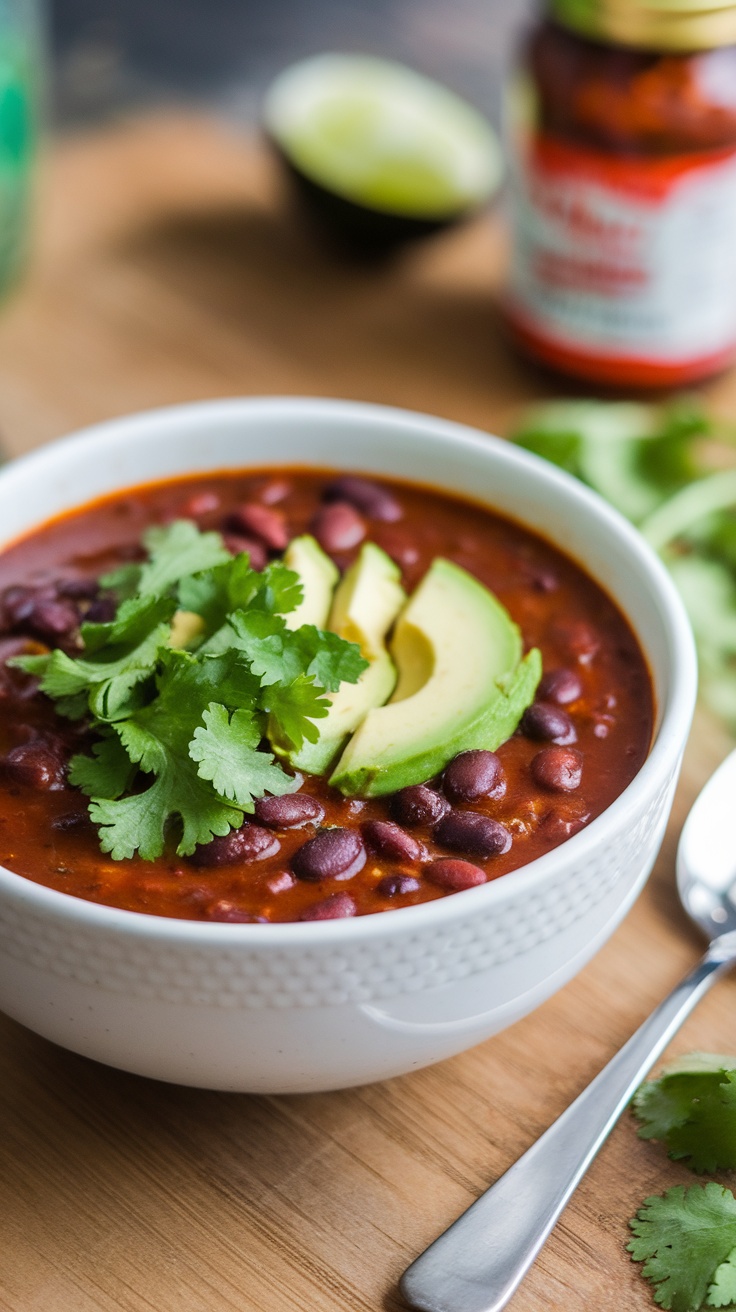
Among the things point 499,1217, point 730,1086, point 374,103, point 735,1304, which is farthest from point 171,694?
point 374,103

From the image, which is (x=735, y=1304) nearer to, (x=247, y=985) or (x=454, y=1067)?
(x=454, y=1067)

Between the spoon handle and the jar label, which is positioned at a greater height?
the jar label

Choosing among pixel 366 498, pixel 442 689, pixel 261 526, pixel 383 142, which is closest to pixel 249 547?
pixel 261 526

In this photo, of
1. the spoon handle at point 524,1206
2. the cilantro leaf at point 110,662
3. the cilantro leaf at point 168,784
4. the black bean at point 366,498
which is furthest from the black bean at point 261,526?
the spoon handle at point 524,1206

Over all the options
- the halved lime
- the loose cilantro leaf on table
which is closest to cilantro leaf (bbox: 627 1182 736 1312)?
the loose cilantro leaf on table

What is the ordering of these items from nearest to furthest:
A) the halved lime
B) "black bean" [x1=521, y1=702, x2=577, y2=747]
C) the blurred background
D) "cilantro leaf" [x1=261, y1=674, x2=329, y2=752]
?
"cilantro leaf" [x1=261, y1=674, x2=329, y2=752], "black bean" [x1=521, y1=702, x2=577, y2=747], the halved lime, the blurred background

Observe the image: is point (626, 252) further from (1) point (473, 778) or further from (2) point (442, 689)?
(1) point (473, 778)

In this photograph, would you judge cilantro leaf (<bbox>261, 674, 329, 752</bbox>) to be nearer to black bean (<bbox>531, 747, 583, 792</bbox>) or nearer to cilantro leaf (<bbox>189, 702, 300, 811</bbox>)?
cilantro leaf (<bbox>189, 702, 300, 811</bbox>)
